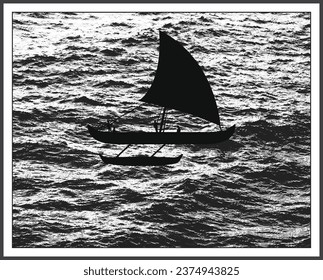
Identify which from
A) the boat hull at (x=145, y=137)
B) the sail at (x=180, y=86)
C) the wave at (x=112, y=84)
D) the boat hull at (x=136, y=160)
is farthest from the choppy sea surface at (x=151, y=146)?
the sail at (x=180, y=86)

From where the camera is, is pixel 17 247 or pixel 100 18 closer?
pixel 17 247

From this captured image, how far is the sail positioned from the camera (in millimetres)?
23422

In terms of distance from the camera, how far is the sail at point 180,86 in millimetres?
23422

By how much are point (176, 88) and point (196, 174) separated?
345 centimetres

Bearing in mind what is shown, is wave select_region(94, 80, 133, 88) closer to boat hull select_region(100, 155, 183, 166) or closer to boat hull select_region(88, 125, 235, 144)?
boat hull select_region(88, 125, 235, 144)

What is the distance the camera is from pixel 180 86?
24078mm

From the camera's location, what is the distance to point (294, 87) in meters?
26.5

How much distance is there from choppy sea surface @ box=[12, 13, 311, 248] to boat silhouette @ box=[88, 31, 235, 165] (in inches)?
53.7

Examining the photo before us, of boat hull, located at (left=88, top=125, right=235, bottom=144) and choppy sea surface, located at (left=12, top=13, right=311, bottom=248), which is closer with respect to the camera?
boat hull, located at (left=88, top=125, right=235, bottom=144)

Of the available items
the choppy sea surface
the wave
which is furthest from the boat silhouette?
the wave

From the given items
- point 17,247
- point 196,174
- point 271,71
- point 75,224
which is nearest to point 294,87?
point 271,71

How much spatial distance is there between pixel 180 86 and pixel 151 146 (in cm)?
256

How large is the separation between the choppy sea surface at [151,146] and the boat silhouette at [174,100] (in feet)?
4.47
